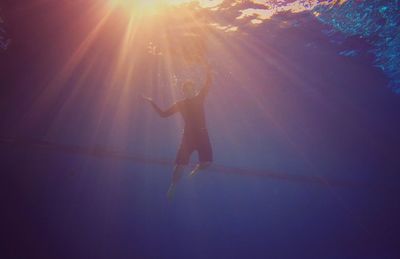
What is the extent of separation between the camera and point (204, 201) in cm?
1243

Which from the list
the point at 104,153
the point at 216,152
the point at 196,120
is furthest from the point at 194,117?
the point at 216,152

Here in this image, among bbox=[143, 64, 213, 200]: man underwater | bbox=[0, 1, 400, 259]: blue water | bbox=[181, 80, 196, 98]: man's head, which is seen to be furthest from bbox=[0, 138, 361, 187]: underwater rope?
bbox=[181, 80, 196, 98]: man's head

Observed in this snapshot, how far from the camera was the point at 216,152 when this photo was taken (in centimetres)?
2153

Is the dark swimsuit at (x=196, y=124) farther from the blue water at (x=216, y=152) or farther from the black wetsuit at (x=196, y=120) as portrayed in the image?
the blue water at (x=216, y=152)

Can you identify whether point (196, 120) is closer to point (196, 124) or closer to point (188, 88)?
point (196, 124)

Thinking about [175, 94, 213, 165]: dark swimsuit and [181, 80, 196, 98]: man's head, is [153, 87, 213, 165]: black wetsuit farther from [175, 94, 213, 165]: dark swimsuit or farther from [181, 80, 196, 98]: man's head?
[181, 80, 196, 98]: man's head

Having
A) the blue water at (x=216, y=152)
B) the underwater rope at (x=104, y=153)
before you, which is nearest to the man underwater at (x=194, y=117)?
the blue water at (x=216, y=152)

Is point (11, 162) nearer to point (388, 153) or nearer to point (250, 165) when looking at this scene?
point (250, 165)

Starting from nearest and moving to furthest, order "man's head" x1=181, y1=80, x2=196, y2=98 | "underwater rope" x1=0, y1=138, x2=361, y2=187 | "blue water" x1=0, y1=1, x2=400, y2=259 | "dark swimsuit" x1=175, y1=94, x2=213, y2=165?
"man's head" x1=181, y1=80, x2=196, y2=98, "dark swimsuit" x1=175, y1=94, x2=213, y2=165, "blue water" x1=0, y1=1, x2=400, y2=259, "underwater rope" x1=0, y1=138, x2=361, y2=187

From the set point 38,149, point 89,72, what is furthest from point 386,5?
point 89,72

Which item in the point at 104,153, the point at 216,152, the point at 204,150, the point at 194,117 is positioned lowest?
the point at 204,150

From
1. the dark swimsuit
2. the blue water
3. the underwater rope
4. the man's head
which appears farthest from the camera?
the underwater rope

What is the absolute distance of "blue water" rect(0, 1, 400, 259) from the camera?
9.43m

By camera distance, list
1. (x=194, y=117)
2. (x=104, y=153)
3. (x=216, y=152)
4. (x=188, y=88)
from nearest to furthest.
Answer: (x=188, y=88) < (x=194, y=117) < (x=104, y=153) < (x=216, y=152)
